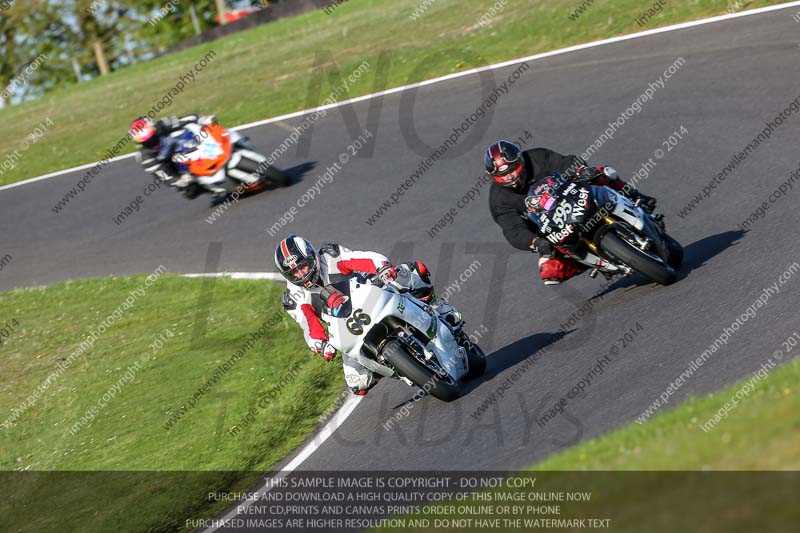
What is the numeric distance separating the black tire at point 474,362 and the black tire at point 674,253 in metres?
2.16

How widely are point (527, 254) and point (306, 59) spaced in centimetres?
1711

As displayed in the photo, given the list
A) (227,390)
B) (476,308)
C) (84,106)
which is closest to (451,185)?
(476,308)

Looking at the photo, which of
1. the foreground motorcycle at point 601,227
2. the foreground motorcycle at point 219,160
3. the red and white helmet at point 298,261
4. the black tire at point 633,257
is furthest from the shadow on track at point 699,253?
the foreground motorcycle at point 219,160

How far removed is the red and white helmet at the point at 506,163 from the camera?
35.1 feet

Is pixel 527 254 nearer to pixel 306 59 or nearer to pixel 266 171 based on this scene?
pixel 266 171

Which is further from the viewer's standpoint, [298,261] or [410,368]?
[298,261]

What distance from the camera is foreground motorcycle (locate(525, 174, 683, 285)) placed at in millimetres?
10211

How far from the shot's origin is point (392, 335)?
31.2 feet

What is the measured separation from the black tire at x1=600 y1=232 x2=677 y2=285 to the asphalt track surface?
0.96 feet

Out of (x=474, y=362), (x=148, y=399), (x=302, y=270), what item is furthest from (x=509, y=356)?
(x=148, y=399)

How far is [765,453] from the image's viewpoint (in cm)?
553

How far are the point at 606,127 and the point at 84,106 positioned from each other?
2291 cm

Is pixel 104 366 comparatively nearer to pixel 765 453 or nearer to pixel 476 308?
pixel 476 308

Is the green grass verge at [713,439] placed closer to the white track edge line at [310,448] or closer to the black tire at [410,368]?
the black tire at [410,368]
